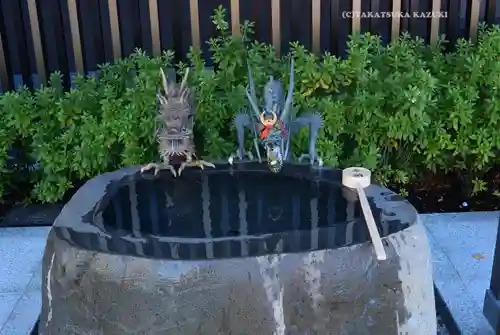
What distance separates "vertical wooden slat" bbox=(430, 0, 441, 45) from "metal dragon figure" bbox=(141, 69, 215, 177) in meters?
2.09

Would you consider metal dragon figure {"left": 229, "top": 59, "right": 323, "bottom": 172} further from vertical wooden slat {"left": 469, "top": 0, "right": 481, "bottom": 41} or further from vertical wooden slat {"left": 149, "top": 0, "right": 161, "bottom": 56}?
vertical wooden slat {"left": 469, "top": 0, "right": 481, "bottom": 41}

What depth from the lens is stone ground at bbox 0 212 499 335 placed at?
3.05 m

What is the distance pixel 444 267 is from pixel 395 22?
169 centimetres

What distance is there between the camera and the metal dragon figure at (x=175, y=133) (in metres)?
2.79

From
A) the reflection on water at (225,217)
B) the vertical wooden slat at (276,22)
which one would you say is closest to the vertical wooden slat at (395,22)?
the vertical wooden slat at (276,22)

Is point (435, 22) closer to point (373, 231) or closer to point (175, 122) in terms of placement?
point (175, 122)

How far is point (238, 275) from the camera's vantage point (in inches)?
83.4

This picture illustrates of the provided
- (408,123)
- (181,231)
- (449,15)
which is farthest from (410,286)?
(449,15)

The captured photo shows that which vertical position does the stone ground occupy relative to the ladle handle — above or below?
below

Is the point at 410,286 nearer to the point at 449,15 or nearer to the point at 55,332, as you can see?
the point at 55,332

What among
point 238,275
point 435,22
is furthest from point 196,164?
point 435,22

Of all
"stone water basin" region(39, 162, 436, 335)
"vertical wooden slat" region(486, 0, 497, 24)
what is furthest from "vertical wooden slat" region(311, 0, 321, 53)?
"stone water basin" region(39, 162, 436, 335)

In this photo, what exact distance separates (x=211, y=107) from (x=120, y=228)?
5.01 feet

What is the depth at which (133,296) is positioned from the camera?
216 centimetres
